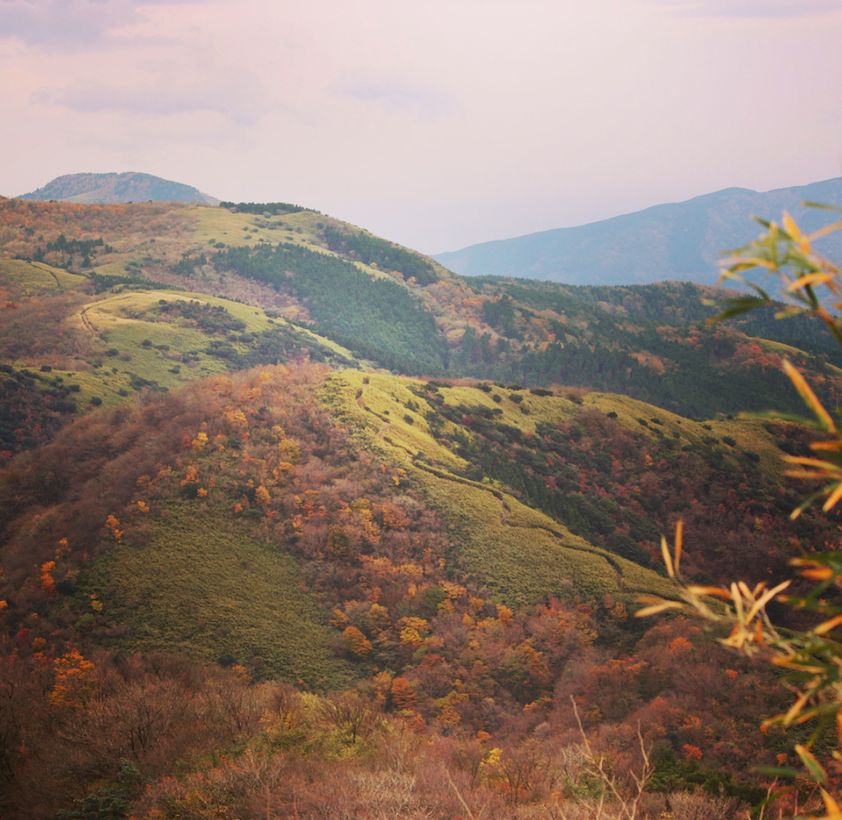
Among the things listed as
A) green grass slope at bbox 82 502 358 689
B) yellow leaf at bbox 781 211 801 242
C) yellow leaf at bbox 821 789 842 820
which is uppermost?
yellow leaf at bbox 781 211 801 242

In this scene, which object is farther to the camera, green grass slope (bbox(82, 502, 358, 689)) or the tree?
green grass slope (bbox(82, 502, 358, 689))

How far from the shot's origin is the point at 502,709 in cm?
3183

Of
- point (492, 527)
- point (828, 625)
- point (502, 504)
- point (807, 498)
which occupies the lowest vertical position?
point (492, 527)

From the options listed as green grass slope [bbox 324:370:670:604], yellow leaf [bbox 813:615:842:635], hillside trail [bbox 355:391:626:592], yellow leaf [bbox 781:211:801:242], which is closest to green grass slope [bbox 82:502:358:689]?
green grass slope [bbox 324:370:670:604]

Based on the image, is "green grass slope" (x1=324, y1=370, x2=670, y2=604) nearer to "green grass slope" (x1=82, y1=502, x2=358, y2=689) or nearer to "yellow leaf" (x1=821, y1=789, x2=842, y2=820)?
"green grass slope" (x1=82, y1=502, x2=358, y2=689)

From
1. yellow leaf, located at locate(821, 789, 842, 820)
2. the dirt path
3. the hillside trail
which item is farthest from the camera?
the dirt path

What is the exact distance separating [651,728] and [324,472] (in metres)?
28.5

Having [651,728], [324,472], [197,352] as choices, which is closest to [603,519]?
[324,472]

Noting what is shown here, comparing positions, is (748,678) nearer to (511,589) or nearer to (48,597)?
(511,589)

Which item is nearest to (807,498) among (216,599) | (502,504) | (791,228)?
(791,228)

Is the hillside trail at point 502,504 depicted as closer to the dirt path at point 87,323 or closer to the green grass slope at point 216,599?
the green grass slope at point 216,599

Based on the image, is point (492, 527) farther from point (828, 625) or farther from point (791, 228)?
point (791, 228)

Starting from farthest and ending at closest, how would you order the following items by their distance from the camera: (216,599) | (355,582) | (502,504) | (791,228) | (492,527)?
(502,504) < (492,527) < (355,582) < (216,599) < (791,228)

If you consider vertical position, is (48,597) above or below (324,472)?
below
